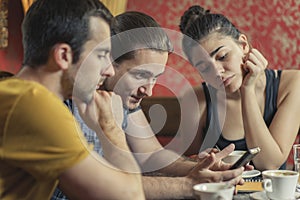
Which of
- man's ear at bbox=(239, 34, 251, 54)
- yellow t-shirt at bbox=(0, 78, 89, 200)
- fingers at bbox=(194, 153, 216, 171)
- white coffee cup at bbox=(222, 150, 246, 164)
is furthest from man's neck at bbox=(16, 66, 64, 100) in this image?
man's ear at bbox=(239, 34, 251, 54)

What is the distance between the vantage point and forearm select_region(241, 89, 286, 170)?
1.87m

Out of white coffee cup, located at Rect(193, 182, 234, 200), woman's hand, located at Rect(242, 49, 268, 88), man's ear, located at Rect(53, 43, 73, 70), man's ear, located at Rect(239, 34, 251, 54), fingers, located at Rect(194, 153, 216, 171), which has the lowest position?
fingers, located at Rect(194, 153, 216, 171)

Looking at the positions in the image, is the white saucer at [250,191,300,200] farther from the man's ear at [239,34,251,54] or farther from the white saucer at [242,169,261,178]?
the man's ear at [239,34,251,54]

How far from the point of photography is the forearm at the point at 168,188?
1438mm

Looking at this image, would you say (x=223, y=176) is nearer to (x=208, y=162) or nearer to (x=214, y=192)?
(x=208, y=162)

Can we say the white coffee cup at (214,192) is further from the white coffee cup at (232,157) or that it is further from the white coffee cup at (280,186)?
the white coffee cup at (232,157)

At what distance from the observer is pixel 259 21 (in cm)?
324

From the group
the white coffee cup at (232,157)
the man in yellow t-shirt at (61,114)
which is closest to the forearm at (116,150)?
the man in yellow t-shirt at (61,114)

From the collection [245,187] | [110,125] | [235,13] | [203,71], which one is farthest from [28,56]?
[235,13]

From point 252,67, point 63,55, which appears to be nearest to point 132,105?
point 252,67

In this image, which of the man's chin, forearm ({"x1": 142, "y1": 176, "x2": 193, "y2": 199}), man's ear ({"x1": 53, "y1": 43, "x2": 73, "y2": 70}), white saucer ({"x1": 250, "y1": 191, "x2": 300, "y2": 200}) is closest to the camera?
man's ear ({"x1": 53, "y1": 43, "x2": 73, "y2": 70})

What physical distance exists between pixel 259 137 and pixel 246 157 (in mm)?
488

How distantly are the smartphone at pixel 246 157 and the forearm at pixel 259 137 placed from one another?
1.26 feet

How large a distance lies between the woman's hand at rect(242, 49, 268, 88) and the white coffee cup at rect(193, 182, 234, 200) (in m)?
0.96
